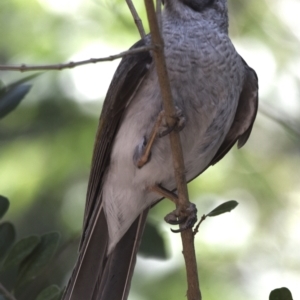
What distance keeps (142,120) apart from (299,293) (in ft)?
5.54

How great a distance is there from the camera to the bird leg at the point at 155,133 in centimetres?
215

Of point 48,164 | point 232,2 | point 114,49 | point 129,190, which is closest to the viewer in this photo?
point 129,190

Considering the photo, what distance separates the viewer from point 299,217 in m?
4.04

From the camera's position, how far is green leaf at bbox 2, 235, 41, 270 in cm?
220

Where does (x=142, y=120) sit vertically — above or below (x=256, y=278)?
above

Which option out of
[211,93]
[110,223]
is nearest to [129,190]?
[110,223]

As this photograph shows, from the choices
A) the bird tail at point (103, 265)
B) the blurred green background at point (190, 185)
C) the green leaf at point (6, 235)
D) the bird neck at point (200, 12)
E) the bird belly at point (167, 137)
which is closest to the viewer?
the green leaf at point (6, 235)

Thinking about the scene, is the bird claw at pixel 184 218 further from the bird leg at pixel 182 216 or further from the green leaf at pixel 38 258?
the green leaf at pixel 38 258

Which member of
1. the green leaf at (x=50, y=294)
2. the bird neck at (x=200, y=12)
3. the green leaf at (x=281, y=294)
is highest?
the bird neck at (x=200, y=12)

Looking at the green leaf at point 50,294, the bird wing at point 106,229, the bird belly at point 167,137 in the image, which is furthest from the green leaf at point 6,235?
the bird belly at point 167,137

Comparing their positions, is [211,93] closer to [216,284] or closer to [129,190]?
[129,190]

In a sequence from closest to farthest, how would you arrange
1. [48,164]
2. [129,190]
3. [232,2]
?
[129,190], [48,164], [232,2]

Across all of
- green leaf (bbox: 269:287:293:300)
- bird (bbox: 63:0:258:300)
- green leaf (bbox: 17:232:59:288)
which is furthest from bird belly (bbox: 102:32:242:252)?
green leaf (bbox: 269:287:293:300)

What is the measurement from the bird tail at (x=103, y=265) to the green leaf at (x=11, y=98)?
1.98 feet
